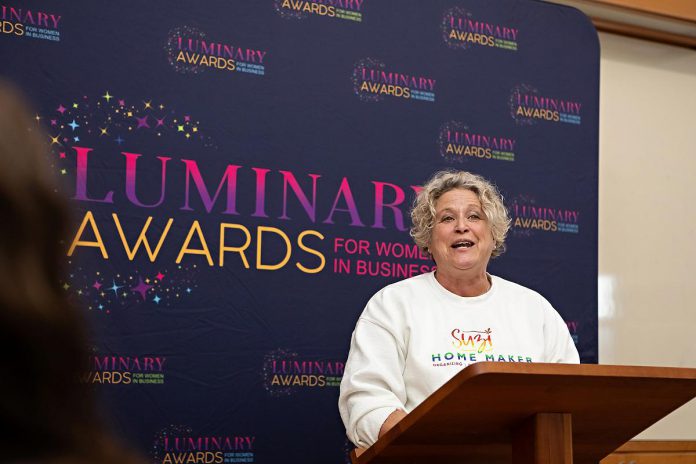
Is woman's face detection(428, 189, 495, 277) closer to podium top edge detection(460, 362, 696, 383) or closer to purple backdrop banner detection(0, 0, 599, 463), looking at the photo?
purple backdrop banner detection(0, 0, 599, 463)

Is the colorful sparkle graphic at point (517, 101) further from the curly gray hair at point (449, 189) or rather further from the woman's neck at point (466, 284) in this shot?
the woman's neck at point (466, 284)

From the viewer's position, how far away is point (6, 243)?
40 cm

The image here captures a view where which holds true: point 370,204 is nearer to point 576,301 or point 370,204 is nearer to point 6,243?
point 576,301

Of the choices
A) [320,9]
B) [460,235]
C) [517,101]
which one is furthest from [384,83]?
[460,235]

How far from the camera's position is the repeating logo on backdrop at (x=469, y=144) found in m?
3.57

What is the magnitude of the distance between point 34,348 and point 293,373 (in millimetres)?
2781

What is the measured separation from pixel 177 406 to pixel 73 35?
1299 millimetres

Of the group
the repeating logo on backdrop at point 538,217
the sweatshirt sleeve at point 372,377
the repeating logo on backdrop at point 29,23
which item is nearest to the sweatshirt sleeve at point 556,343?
the sweatshirt sleeve at point 372,377

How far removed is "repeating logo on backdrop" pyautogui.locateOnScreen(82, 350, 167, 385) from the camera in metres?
→ 2.88

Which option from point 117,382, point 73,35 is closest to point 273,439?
point 117,382

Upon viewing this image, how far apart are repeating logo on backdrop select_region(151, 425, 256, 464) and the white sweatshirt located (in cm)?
65

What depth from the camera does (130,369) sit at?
2.91 meters

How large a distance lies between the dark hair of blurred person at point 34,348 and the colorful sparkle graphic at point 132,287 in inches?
99.1

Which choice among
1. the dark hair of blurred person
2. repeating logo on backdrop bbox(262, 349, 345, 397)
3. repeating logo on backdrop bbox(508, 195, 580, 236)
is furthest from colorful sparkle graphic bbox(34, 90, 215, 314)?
the dark hair of blurred person
